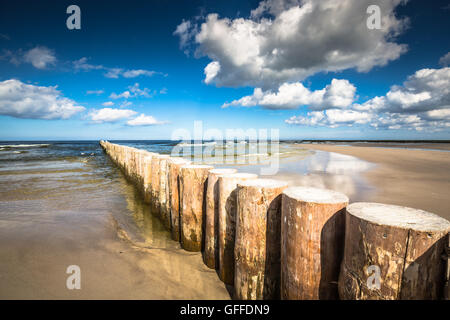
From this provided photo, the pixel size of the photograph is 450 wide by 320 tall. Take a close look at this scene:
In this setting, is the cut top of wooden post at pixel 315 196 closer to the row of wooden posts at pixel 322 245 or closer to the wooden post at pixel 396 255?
the row of wooden posts at pixel 322 245

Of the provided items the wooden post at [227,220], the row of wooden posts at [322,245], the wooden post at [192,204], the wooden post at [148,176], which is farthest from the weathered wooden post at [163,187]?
the wooden post at [227,220]

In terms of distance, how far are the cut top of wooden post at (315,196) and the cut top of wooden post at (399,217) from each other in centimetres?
15

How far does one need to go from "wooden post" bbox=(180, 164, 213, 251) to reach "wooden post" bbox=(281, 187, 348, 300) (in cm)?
191

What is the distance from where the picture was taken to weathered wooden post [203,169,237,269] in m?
3.20

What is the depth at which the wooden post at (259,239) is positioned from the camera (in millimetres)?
2268

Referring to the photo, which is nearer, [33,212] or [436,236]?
[436,236]

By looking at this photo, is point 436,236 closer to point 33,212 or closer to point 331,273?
point 331,273

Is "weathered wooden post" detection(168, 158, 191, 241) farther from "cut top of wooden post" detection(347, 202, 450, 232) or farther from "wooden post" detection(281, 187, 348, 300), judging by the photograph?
"cut top of wooden post" detection(347, 202, 450, 232)

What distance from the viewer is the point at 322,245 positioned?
1.84 meters

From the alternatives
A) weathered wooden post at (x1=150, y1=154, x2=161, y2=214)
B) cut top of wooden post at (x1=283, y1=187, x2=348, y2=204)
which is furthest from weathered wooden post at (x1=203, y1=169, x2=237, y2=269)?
weathered wooden post at (x1=150, y1=154, x2=161, y2=214)
